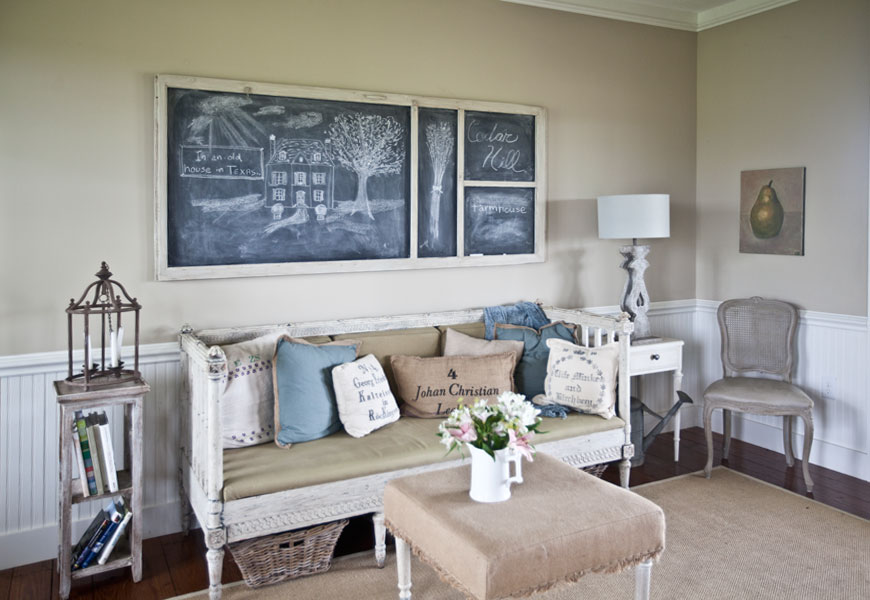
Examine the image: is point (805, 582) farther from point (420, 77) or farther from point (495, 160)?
point (420, 77)

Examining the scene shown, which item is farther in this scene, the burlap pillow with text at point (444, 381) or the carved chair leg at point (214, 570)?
the burlap pillow with text at point (444, 381)

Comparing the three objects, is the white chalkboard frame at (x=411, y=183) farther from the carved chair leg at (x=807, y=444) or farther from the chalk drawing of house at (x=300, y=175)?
the carved chair leg at (x=807, y=444)

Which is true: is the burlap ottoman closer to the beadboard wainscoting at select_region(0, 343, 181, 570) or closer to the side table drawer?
the beadboard wainscoting at select_region(0, 343, 181, 570)

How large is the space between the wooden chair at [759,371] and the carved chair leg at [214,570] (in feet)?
8.38

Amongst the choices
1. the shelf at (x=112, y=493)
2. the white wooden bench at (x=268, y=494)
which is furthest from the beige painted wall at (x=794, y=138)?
the shelf at (x=112, y=493)

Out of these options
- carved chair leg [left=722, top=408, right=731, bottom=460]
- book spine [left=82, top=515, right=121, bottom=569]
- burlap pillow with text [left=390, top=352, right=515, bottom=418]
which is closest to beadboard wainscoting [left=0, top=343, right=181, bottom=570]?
book spine [left=82, top=515, right=121, bottom=569]

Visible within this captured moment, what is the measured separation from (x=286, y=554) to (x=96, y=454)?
822mm

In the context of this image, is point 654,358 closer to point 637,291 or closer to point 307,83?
point 637,291

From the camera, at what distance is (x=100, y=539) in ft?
9.23

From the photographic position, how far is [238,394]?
9.80 ft

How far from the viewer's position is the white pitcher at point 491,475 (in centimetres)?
226

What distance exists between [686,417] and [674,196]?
143cm

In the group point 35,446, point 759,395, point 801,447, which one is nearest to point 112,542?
point 35,446

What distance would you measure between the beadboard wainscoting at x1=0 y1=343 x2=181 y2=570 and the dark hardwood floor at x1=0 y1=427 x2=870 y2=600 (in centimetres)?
12
